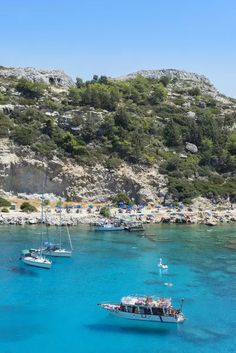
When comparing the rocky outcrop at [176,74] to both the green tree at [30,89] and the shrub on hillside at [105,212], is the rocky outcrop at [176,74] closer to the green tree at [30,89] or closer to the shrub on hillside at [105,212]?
the green tree at [30,89]

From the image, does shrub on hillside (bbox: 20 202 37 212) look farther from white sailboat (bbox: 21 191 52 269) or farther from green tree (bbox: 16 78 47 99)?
green tree (bbox: 16 78 47 99)

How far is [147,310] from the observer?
38.5 m

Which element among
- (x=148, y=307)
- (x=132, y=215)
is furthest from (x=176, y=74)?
(x=148, y=307)

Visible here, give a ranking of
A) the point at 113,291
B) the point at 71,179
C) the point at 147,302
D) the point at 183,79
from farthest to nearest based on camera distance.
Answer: the point at 183,79, the point at 71,179, the point at 113,291, the point at 147,302

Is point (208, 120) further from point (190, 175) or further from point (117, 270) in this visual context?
point (117, 270)

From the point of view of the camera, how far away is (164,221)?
8381 centimetres

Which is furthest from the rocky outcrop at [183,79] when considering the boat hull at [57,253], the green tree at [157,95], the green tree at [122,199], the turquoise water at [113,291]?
the boat hull at [57,253]

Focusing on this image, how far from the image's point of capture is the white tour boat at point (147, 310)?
38.1 meters

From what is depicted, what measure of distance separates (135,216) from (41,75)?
62.0m

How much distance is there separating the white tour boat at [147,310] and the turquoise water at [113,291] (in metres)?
0.47

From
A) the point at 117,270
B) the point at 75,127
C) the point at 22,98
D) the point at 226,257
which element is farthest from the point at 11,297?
→ the point at 22,98

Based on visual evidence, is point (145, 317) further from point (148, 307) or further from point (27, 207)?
point (27, 207)

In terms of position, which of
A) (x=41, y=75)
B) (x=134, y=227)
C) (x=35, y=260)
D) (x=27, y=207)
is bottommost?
(x=35, y=260)

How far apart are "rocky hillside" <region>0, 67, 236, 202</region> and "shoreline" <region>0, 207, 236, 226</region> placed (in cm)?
549
